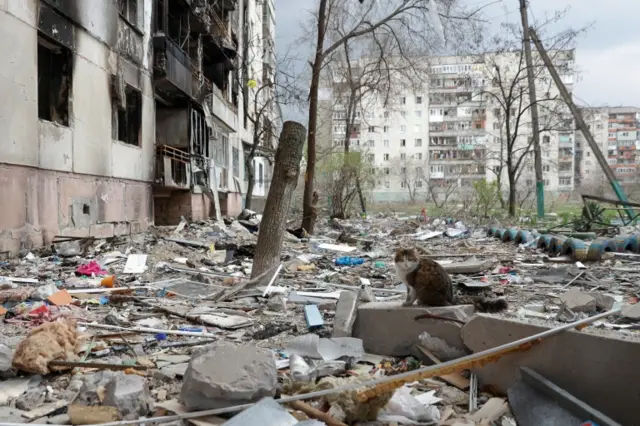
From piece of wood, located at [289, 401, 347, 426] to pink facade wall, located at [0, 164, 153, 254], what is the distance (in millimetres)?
6301

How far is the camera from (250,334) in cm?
382

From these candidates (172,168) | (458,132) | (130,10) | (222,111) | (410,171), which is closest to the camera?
(130,10)

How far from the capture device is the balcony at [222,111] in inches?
726

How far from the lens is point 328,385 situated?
246cm

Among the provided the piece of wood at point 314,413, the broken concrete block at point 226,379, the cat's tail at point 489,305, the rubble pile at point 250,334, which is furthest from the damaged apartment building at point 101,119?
the cat's tail at point 489,305

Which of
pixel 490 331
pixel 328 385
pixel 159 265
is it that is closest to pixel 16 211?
pixel 159 265

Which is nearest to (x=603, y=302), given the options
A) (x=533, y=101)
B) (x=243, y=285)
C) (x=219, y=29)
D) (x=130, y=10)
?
(x=243, y=285)

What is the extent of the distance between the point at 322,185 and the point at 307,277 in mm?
17742

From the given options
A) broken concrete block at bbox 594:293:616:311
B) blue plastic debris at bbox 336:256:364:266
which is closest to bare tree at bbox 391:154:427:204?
blue plastic debris at bbox 336:256:364:266

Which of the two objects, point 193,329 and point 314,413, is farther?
point 193,329

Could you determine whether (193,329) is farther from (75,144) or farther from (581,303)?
(75,144)

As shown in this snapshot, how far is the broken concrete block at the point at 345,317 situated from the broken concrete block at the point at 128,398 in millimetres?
1398

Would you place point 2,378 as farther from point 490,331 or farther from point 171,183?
point 171,183

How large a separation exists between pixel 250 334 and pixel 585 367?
8.11 feet
